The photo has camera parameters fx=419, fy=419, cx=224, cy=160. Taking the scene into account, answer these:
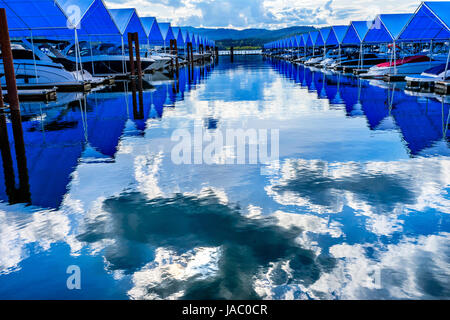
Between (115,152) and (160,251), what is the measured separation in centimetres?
501

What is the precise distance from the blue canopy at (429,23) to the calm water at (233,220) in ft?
38.2

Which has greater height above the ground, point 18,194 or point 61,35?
point 61,35

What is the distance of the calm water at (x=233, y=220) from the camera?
12.6 ft

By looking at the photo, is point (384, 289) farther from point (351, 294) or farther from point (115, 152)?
point (115, 152)

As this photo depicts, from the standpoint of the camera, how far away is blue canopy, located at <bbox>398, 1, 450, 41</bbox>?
19.5 m

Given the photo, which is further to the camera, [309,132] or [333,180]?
[309,132]

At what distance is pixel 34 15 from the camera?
2097 cm

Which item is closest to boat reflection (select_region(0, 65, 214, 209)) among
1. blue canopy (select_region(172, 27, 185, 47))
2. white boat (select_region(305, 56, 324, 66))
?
white boat (select_region(305, 56, 324, 66))

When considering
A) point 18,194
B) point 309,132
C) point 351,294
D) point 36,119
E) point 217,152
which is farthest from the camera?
point 36,119

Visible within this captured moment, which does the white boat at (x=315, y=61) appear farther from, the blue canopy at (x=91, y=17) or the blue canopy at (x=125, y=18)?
the blue canopy at (x=91, y=17)

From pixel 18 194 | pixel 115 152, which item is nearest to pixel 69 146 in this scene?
pixel 115 152

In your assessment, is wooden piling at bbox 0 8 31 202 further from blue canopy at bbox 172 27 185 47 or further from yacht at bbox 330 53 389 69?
blue canopy at bbox 172 27 185 47

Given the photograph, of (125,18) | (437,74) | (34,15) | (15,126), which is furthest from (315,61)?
(15,126)
